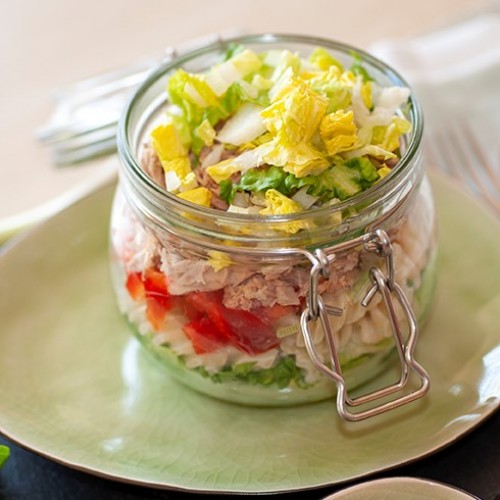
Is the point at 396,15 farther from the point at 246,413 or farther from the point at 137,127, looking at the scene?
the point at 246,413

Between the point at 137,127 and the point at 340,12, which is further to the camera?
the point at 340,12

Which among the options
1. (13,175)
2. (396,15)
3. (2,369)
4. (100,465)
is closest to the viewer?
(100,465)

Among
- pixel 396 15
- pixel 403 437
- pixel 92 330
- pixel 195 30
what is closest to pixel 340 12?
pixel 396 15

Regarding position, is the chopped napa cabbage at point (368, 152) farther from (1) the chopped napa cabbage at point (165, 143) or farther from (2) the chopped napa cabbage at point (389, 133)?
(1) the chopped napa cabbage at point (165, 143)

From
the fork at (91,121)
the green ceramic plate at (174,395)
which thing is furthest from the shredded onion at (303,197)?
the fork at (91,121)

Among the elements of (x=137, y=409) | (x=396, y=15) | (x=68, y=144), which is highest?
(x=68, y=144)

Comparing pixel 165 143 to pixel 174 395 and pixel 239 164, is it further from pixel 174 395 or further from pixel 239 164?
pixel 174 395

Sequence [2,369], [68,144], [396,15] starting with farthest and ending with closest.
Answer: [396,15] → [68,144] → [2,369]
